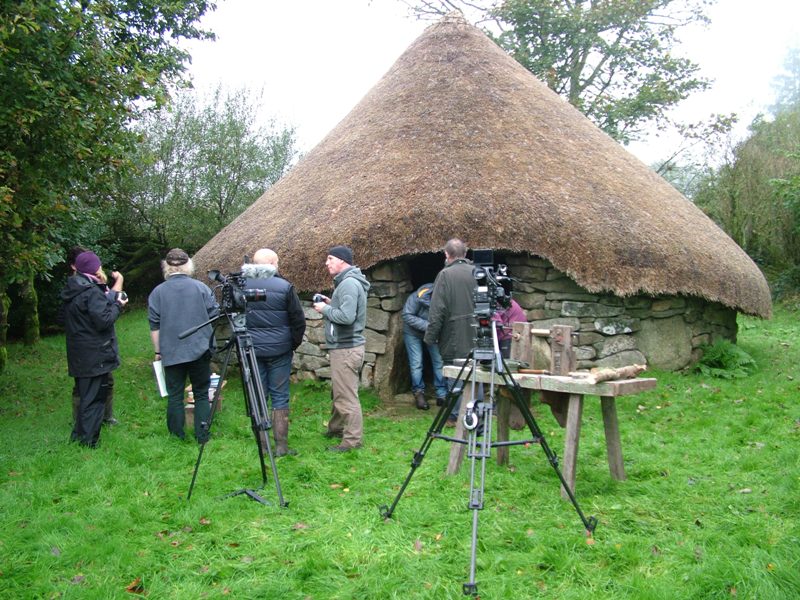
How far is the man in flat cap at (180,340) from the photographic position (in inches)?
229

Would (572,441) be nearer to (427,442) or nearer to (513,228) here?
(427,442)

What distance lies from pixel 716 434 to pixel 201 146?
15.5 m

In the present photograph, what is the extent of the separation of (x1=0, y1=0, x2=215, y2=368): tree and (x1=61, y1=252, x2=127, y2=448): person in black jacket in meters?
0.79

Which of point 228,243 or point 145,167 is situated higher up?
point 145,167

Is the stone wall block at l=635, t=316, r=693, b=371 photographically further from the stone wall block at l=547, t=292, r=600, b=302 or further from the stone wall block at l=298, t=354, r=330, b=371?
the stone wall block at l=298, t=354, r=330, b=371

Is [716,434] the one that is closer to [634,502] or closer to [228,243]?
[634,502]

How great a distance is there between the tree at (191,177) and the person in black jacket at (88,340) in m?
11.7

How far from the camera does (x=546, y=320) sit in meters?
7.98

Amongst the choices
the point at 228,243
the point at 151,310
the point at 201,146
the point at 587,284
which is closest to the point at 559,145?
the point at 587,284

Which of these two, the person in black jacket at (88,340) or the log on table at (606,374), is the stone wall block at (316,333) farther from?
the log on table at (606,374)

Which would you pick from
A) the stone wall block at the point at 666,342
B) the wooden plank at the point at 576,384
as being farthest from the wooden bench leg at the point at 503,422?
the stone wall block at the point at 666,342

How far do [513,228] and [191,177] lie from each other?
1239 centimetres

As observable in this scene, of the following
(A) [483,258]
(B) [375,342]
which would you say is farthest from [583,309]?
(A) [483,258]

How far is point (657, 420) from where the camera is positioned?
6715mm
